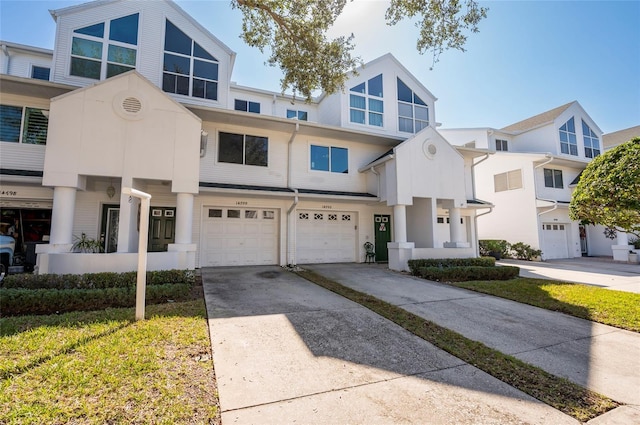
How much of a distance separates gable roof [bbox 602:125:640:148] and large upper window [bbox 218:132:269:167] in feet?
89.2

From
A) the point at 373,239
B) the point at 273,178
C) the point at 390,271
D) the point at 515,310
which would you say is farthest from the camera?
the point at 373,239

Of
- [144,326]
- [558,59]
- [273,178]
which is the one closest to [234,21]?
[273,178]

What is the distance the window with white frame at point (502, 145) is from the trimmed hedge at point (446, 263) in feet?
41.1

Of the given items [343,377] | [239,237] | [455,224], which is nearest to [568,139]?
[455,224]

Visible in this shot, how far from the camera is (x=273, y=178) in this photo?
1202cm

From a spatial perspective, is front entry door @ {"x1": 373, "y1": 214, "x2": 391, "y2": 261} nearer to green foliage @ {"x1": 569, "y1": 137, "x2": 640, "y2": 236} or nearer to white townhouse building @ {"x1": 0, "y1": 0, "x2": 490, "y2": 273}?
white townhouse building @ {"x1": 0, "y1": 0, "x2": 490, "y2": 273}

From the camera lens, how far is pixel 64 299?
5.45 metres

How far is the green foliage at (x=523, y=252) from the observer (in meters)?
16.3

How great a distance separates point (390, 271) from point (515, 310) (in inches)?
200

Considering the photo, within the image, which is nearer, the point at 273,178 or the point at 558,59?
the point at 558,59

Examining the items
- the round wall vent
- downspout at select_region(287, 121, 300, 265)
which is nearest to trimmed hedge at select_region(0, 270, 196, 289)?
the round wall vent

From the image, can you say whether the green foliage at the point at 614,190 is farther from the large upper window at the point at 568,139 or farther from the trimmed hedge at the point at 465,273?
the large upper window at the point at 568,139

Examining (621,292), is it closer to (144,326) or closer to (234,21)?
(144,326)

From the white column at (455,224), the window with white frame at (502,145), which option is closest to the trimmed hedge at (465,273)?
the white column at (455,224)
